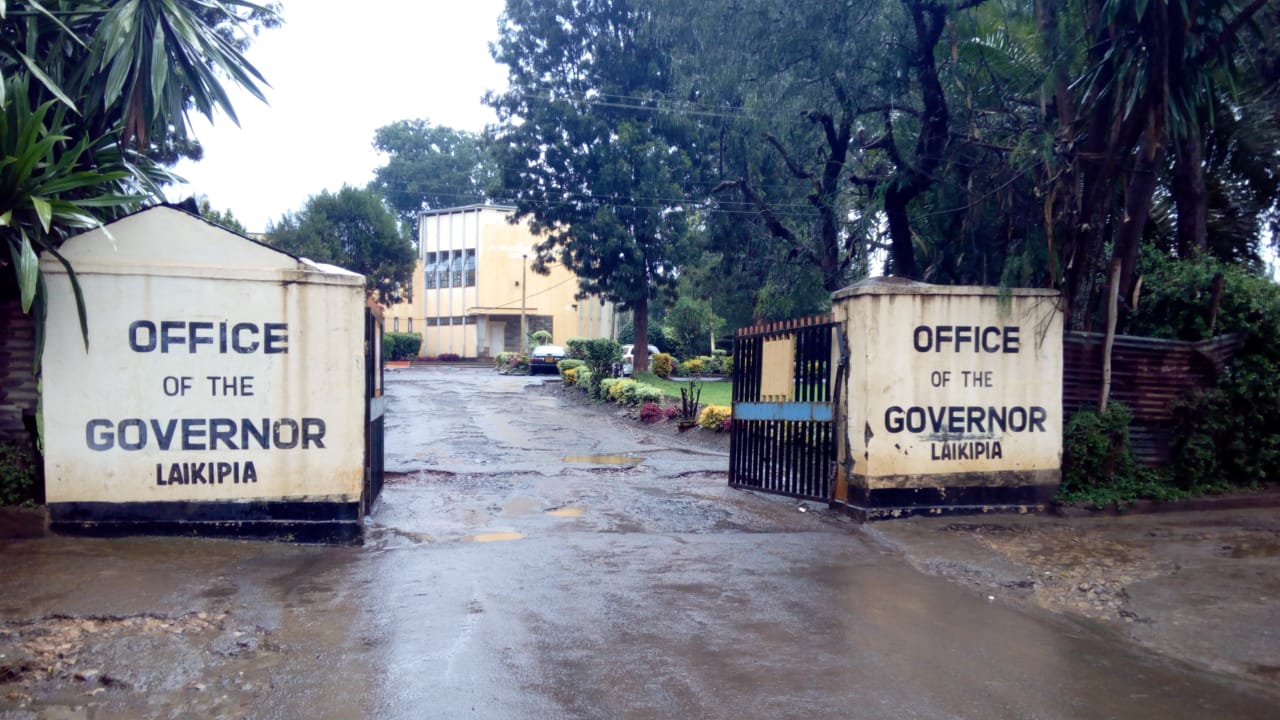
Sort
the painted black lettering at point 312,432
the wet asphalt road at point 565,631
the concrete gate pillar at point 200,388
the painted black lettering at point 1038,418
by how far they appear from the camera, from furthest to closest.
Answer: the painted black lettering at point 1038,418, the painted black lettering at point 312,432, the concrete gate pillar at point 200,388, the wet asphalt road at point 565,631

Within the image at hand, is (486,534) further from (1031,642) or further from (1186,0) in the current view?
(1186,0)

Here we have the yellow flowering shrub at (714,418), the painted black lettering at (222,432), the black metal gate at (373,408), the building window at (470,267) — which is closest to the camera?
the painted black lettering at (222,432)

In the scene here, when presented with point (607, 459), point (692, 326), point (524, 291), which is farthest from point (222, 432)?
point (524, 291)

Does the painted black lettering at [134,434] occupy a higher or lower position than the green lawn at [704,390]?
higher

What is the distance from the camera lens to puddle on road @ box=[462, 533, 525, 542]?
8195mm

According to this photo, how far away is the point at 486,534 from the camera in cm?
846

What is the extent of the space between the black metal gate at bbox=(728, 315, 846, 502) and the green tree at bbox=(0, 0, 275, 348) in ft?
19.3

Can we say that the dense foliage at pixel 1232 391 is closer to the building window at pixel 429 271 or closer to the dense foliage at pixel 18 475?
the dense foliage at pixel 18 475

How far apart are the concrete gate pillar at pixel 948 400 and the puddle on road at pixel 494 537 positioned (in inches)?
124

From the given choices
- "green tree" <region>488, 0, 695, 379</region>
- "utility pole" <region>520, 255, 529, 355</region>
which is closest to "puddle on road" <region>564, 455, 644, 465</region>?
"green tree" <region>488, 0, 695, 379</region>

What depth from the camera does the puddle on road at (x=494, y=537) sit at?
8.20 metres

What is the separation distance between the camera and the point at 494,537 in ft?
27.3

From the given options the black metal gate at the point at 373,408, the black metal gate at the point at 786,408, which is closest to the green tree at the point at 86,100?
the black metal gate at the point at 373,408

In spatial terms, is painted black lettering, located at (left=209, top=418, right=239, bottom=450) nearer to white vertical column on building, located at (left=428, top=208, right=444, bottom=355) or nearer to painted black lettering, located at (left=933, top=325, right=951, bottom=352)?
painted black lettering, located at (left=933, top=325, right=951, bottom=352)
